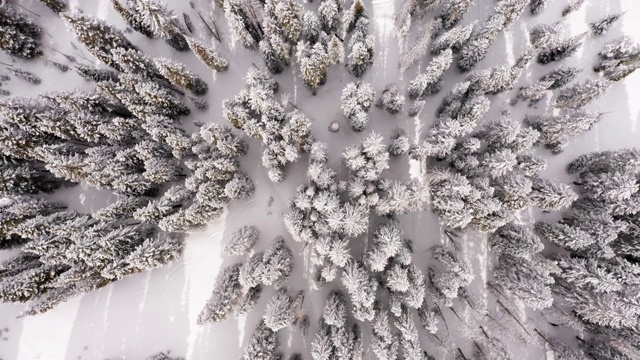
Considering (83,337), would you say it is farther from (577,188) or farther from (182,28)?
(577,188)

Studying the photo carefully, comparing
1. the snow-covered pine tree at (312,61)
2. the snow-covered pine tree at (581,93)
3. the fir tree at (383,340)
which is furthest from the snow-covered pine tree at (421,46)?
the fir tree at (383,340)

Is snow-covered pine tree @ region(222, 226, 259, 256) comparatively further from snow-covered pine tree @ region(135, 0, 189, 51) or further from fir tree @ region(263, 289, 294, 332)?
snow-covered pine tree @ region(135, 0, 189, 51)

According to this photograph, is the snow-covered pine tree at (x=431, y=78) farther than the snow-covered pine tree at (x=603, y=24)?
No

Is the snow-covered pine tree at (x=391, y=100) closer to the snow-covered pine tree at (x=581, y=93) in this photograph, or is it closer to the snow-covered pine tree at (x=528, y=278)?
the snow-covered pine tree at (x=581, y=93)

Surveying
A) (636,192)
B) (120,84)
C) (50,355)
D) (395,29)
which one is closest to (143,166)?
(120,84)

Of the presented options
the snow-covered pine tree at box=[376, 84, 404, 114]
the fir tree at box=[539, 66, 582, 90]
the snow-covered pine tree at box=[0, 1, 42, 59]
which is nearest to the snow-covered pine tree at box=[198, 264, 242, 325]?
the snow-covered pine tree at box=[376, 84, 404, 114]

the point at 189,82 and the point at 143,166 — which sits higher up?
the point at 189,82
